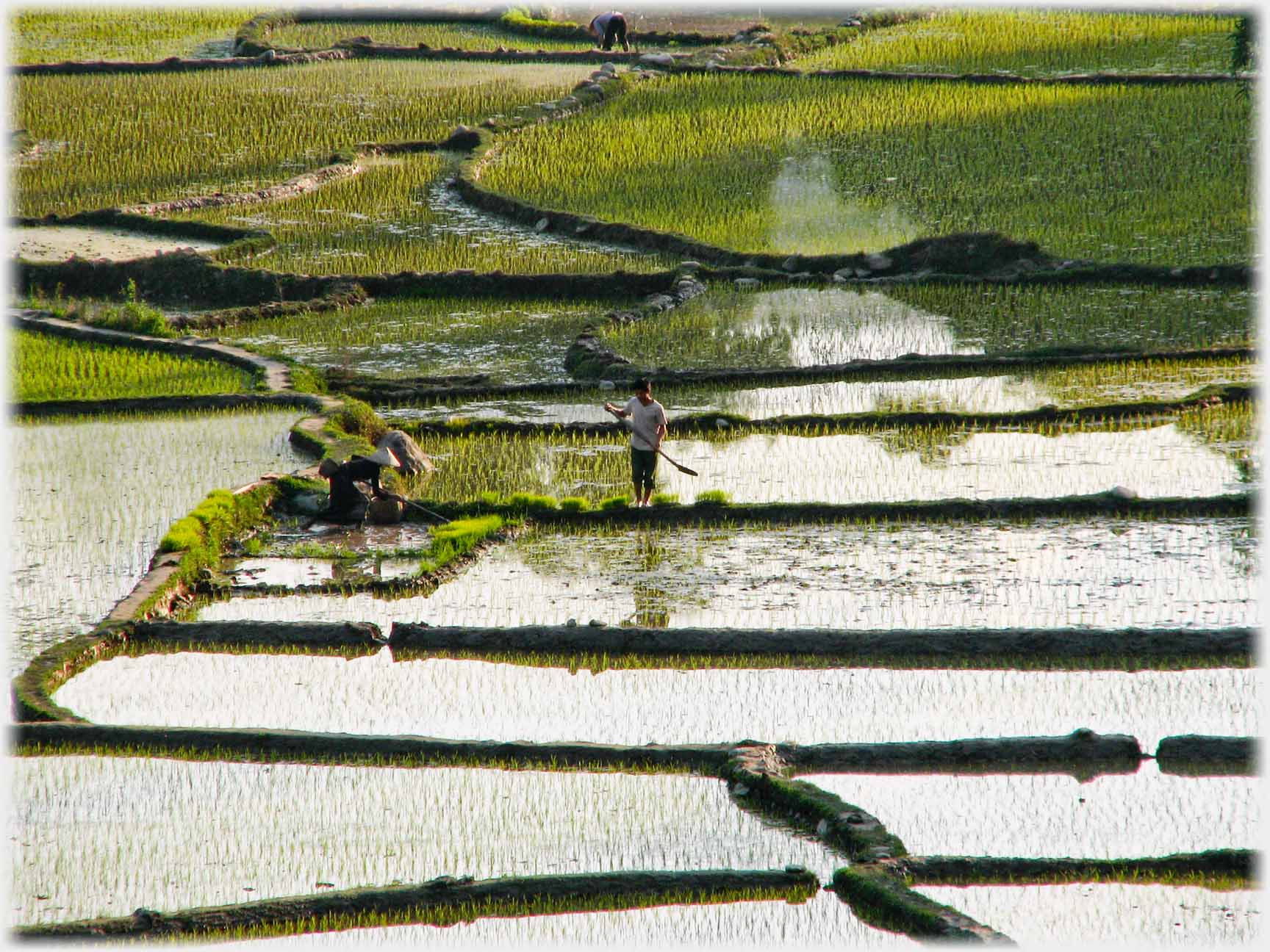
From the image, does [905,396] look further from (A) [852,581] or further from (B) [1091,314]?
(A) [852,581]

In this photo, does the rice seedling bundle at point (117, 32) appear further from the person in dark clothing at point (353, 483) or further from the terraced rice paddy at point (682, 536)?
the person in dark clothing at point (353, 483)

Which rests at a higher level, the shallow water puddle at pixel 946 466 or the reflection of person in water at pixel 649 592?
the shallow water puddle at pixel 946 466

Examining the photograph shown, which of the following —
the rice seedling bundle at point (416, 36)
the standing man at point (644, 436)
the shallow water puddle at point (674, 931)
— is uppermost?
the rice seedling bundle at point (416, 36)

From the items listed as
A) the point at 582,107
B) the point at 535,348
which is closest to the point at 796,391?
the point at 535,348

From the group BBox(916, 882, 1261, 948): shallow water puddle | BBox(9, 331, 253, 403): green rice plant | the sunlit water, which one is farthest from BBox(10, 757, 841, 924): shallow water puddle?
BBox(9, 331, 253, 403): green rice plant

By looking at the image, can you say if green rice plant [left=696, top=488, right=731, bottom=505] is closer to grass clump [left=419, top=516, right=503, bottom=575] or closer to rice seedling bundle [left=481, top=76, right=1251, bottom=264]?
grass clump [left=419, top=516, right=503, bottom=575]

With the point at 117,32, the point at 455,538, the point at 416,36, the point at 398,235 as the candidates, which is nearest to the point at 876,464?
the point at 455,538

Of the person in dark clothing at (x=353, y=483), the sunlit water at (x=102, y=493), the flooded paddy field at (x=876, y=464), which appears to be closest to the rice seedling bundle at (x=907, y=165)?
the flooded paddy field at (x=876, y=464)
